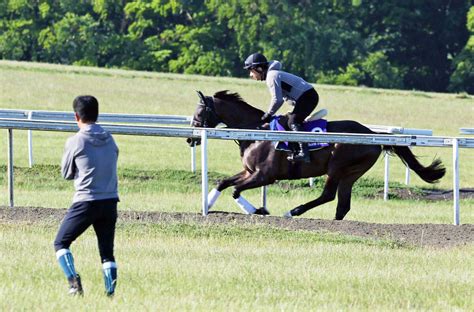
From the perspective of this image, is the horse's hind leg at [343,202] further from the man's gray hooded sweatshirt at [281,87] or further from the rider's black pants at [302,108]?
the man's gray hooded sweatshirt at [281,87]

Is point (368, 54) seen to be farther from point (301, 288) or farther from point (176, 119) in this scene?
point (301, 288)

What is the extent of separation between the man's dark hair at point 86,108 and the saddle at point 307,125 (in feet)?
23.4

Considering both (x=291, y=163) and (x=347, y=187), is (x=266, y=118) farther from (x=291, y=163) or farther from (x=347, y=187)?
(x=347, y=187)

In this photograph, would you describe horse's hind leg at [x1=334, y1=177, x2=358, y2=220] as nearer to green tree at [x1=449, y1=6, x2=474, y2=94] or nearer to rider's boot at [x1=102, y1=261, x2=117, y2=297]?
rider's boot at [x1=102, y1=261, x2=117, y2=297]

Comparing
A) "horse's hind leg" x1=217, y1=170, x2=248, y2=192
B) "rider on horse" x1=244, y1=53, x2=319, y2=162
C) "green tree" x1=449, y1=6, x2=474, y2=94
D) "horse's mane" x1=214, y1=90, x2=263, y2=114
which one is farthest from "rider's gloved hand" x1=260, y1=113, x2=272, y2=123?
"green tree" x1=449, y1=6, x2=474, y2=94

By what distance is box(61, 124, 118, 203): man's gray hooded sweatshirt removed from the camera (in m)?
8.66

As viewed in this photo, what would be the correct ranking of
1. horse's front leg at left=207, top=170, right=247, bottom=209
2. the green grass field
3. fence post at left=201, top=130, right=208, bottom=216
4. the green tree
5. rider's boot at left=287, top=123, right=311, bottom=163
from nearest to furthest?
the green grass field
fence post at left=201, top=130, right=208, bottom=216
horse's front leg at left=207, top=170, right=247, bottom=209
rider's boot at left=287, top=123, right=311, bottom=163
the green tree

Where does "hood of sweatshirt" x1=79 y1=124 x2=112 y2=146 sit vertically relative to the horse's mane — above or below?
below

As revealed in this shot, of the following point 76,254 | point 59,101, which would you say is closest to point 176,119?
point 76,254

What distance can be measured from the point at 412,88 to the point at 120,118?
2009 inches

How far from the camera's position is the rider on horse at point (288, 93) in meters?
15.5

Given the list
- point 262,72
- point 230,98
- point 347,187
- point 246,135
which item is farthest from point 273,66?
point 347,187

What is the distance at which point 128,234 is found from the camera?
1267 centimetres

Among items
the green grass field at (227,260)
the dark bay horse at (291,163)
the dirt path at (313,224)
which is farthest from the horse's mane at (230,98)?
the dirt path at (313,224)
